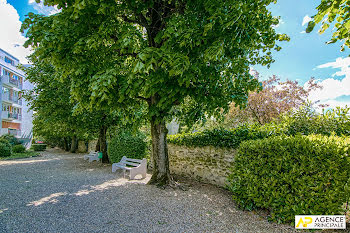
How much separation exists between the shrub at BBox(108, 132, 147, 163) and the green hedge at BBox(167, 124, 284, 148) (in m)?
3.13

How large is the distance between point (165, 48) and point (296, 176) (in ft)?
13.7

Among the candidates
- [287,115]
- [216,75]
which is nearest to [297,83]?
[287,115]

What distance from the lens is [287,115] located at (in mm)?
6219

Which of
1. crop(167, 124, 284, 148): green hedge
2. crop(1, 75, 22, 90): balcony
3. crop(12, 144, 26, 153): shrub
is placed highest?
crop(1, 75, 22, 90): balcony

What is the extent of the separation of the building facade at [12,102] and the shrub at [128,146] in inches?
789

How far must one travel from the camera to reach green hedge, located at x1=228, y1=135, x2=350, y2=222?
3.53m

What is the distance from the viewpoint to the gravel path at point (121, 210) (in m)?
3.76

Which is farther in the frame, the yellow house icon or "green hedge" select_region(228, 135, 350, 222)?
the yellow house icon

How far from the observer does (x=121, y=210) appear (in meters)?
4.57

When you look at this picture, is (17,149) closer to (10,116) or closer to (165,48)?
(10,116)

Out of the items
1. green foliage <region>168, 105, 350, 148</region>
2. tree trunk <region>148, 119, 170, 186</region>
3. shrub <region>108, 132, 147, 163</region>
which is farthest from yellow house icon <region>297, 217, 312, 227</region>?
shrub <region>108, 132, 147, 163</region>

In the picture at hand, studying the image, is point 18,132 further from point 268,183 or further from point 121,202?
point 268,183

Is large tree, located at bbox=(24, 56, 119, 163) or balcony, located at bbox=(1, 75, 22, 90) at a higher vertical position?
balcony, located at bbox=(1, 75, 22, 90)

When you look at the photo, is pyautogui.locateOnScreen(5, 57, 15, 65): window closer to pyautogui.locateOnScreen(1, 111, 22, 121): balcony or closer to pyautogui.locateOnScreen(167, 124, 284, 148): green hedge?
pyautogui.locateOnScreen(1, 111, 22, 121): balcony
